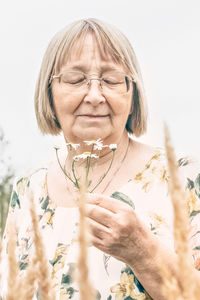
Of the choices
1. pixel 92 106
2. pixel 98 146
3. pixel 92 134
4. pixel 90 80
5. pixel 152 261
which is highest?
pixel 90 80

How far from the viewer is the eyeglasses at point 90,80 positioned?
2207 millimetres

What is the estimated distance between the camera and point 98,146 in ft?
6.73

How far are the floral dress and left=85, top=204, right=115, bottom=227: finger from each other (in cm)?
48

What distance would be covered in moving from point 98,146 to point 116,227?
2.21 ft

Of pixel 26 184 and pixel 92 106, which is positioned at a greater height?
pixel 92 106

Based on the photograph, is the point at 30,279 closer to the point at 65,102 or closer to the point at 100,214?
the point at 100,214

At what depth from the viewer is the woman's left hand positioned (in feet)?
4.63

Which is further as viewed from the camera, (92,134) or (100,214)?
(92,134)

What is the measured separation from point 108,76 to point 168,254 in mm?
1007

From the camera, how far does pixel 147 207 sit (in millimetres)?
2205

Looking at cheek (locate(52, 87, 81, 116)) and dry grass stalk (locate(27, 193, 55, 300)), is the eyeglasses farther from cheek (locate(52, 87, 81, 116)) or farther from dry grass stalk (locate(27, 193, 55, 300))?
dry grass stalk (locate(27, 193, 55, 300))

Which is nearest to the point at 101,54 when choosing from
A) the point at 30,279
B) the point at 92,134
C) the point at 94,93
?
the point at 94,93

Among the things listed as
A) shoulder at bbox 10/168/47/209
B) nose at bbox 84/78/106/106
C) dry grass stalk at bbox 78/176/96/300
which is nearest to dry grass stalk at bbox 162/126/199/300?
dry grass stalk at bbox 78/176/96/300

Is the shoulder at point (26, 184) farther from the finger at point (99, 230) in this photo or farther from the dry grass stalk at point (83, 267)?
the dry grass stalk at point (83, 267)
